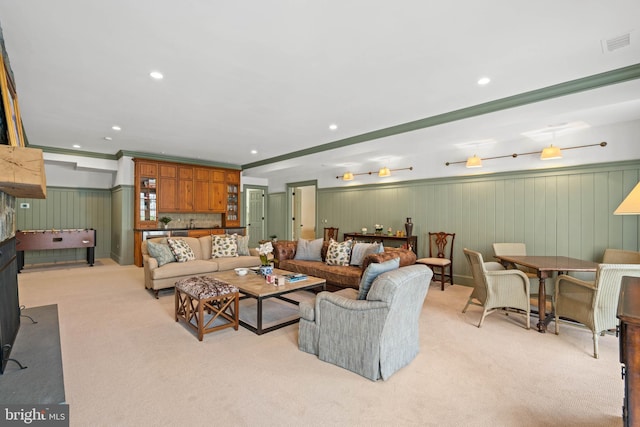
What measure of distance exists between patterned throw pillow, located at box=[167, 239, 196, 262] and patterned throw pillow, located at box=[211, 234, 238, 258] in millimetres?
459

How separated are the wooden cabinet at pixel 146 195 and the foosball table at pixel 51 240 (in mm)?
1075

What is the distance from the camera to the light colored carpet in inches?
78.9

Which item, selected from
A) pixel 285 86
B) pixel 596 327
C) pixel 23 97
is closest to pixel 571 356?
pixel 596 327

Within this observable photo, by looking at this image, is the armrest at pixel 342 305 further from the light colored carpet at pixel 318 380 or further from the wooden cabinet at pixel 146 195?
the wooden cabinet at pixel 146 195

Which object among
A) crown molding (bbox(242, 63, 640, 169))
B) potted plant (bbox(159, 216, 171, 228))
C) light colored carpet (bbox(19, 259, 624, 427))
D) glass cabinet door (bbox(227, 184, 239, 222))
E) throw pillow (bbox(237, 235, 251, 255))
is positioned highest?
crown molding (bbox(242, 63, 640, 169))

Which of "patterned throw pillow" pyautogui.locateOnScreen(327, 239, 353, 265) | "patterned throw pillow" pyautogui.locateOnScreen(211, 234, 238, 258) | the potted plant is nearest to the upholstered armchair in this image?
"patterned throw pillow" pyautogui.locateOnScreen(327, 239, 353, 265)

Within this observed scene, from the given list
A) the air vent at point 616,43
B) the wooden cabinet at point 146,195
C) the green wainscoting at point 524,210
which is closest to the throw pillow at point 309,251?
the green wainscoting at point 524,210

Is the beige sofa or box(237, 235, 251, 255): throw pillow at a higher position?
box(237, 235, 251, 255): throw pillow

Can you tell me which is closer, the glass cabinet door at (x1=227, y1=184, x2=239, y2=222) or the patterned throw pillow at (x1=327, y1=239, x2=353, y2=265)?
the patterned throw pillow at (x1=327, y1=239, x2=353, y2=265)

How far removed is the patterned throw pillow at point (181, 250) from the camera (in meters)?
5.11

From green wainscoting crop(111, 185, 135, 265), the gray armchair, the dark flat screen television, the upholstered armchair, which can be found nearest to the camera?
the gray armchair

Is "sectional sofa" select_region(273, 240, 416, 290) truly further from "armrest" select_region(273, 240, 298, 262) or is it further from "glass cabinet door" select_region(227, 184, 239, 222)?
"glass cabinet door" select_region(227, 184, 239, 222)

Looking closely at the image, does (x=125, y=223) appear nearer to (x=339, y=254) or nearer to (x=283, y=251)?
(x=283, y=251)

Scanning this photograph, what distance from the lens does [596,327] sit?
2.92 m
